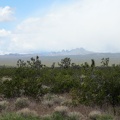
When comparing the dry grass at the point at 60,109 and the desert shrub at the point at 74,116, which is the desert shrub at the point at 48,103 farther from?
the desert shrub at the point at 74,116

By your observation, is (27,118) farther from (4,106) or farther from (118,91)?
(118,91)

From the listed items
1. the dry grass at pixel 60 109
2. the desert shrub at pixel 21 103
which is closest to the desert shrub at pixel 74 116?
the dry grass at pixel 60 109

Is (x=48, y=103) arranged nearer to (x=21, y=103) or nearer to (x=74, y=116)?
(x=21, y=103)

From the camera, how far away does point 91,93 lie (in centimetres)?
1530

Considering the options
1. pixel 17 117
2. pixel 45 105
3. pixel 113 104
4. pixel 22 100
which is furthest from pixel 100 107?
pixel 17 117

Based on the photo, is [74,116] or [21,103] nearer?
[74,116]

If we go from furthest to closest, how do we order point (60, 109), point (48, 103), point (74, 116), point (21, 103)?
point (48, 103)
point (21, 103)
point (60, 109)
point (74, 116)

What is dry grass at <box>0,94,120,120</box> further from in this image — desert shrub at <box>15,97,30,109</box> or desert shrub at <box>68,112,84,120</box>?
Result: desert shrub at <box>15,97,30,109</box>

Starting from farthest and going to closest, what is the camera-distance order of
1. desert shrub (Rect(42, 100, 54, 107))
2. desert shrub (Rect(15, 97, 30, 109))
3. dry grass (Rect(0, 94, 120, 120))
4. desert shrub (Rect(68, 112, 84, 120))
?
desert shrub (Rect(42, 100, 54, 107))
desert shrub (Rect(15, 97, 30, 109))
dry grass (Rect(0, 94, 120, 120))
desert shrub (Rect(68, 112, 84, 120))

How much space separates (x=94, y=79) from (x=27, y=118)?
4466 mm

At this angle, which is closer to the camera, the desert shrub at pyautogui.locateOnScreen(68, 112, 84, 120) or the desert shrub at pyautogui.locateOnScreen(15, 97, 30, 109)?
the desert shrub at pyautogui.locateOnScreen(68, 112, 84, 120)

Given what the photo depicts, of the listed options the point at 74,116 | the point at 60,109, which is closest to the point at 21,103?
the point at 60,109

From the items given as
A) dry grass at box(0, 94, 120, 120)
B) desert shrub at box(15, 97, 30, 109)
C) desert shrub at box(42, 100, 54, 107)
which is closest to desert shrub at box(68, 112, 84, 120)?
dry grass at box(0, 94, 120, 120)

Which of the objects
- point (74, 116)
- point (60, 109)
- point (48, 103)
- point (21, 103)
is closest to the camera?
point (74, 116)
